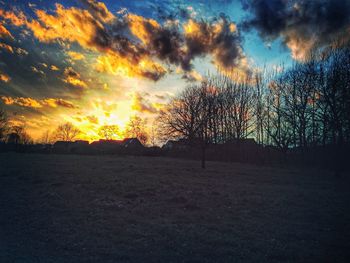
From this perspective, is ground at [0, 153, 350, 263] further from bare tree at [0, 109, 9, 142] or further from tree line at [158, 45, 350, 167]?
bare tree at [0, 109, 9, 142]

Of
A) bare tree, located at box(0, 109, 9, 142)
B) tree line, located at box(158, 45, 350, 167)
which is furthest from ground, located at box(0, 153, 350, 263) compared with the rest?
bare tree, located at box(0, 109, 9, 142)

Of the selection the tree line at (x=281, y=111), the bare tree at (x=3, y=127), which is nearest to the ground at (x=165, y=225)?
the tree line at (x=281, y=111)

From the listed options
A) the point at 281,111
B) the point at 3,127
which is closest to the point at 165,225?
the point at 281,111

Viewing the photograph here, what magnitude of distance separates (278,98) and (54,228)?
41.7 m

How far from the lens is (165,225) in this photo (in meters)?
8.82

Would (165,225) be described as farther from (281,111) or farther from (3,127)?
(3,127)

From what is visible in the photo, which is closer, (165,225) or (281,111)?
(165,225)

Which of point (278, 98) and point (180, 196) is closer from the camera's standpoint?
point (180, 196)

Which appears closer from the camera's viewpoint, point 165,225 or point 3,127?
point 165,225

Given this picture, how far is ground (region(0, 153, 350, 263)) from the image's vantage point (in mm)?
6578

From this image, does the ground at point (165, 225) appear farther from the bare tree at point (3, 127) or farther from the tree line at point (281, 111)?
the bare tree at point (3, 127)

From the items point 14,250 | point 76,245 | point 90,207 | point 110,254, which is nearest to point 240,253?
point 110,254

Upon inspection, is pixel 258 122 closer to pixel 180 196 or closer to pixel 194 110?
pixel 194 110

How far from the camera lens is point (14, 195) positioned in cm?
1283
